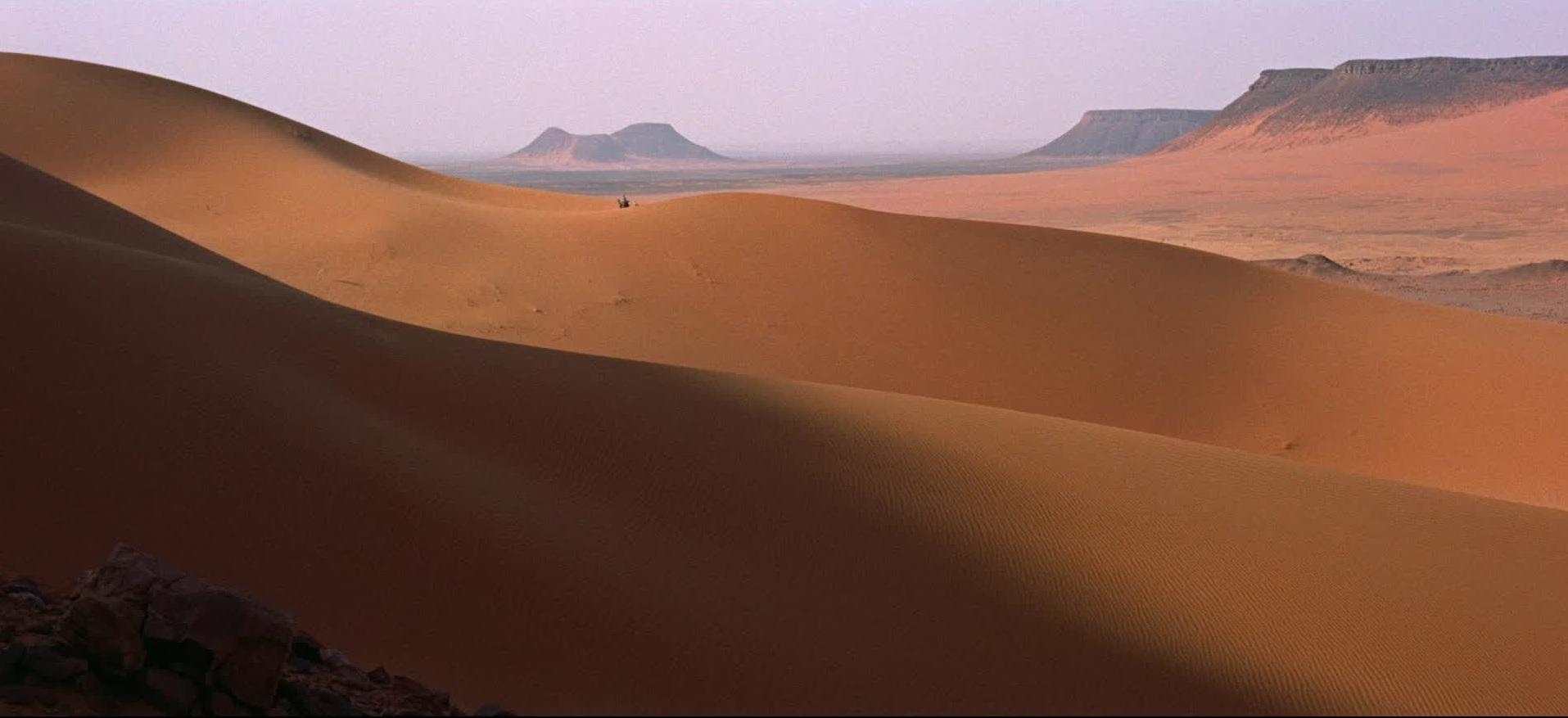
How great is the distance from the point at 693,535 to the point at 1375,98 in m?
123

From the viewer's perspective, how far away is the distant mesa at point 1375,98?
355ft

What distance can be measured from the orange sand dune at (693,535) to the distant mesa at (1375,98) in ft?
359

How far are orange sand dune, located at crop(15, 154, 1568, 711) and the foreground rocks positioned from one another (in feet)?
1.38

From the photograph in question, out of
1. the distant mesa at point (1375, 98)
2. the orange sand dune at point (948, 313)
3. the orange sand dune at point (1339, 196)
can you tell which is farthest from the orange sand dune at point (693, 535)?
the distant mesa at point (1375, 98)

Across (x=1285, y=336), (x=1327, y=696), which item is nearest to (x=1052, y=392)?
(x=1285, y=336)

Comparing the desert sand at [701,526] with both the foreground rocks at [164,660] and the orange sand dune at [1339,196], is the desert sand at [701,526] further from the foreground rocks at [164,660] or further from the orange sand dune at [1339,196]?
the orange sand dune at [1339,196]

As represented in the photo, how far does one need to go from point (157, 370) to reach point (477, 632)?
2.46m

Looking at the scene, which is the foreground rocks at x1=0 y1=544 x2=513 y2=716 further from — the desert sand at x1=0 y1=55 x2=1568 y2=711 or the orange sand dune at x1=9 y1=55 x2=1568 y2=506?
the orange sand dune at x1=9 y1=55 x2=1568 y2=506

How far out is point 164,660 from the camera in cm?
386

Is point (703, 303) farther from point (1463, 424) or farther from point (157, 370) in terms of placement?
point (157, 370)

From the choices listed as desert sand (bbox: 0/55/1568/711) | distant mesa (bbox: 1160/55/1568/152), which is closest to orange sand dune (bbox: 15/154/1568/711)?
desert sand (bbox: 0/55/1568/711)

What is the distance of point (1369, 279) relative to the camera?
2666cm

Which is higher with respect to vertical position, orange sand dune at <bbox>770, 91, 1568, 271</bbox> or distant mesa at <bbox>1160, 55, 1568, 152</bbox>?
distant mesa at <bbox>1160, 55, 1568, 152</bbox>

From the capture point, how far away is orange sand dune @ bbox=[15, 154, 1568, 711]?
4445 mm
